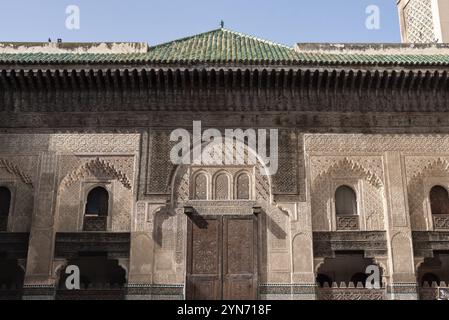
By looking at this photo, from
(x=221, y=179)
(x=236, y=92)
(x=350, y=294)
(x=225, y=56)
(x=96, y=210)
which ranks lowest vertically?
(x=350, y=294)

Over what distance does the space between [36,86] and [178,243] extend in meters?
3.64

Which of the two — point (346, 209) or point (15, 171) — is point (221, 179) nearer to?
point (346, 209)

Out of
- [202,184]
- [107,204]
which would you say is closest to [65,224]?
[107,204]

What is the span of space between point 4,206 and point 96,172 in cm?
159

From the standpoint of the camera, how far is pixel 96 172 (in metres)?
9.77

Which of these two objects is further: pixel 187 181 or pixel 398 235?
pixel 187 181

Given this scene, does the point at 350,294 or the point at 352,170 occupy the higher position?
the point at 352,170

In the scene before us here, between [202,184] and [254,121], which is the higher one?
[254,121]

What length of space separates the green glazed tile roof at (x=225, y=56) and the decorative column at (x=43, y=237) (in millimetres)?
1774

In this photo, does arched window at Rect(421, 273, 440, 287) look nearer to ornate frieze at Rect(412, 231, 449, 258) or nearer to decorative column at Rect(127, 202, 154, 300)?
ornate frieze at Rect(412, 231, 449, 258)

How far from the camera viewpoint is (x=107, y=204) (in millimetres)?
9648

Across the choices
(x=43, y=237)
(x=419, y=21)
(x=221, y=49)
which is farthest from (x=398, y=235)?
(x=419, y=21)

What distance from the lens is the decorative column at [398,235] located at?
358 inches

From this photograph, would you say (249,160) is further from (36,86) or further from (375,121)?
(36,86)
